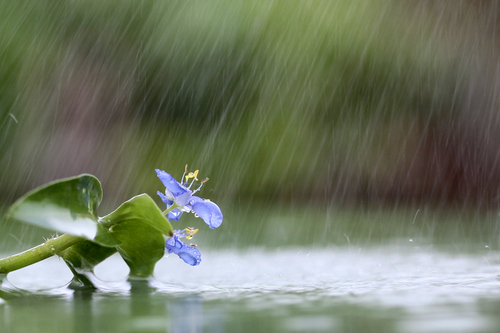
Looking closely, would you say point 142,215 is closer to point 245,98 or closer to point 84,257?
point 84,257

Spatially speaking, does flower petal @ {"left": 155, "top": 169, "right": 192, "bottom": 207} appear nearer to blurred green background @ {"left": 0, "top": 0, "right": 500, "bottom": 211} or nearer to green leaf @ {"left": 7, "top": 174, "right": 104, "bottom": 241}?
green leaf @ {"left": 7, "top": 174, "right": 104, "bottom": 241}

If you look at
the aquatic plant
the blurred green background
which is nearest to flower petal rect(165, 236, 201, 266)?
the aquatic plant

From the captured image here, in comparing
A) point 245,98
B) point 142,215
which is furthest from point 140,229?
point 245,98

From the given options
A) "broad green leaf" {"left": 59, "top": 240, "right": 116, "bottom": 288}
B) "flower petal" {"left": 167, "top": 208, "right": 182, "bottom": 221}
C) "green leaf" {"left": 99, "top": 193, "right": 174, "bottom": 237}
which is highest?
"green leaf" {"left": 99, "top": 193, "right": 174, "bottom": 237}

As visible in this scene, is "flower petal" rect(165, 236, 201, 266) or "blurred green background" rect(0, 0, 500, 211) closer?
"flower petal" rect(165, 236, 201, 266)

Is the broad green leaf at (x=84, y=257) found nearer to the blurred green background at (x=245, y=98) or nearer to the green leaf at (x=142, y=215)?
the green leaf at (x=142, y=215)

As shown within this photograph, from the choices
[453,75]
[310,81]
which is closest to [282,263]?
[310,81]

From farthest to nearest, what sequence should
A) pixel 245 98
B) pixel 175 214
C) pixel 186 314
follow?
pixel 245 98, pixel 175 214, pixel 186 314

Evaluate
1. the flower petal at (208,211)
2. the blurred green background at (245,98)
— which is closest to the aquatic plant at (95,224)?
the flower petal at (208,211)
